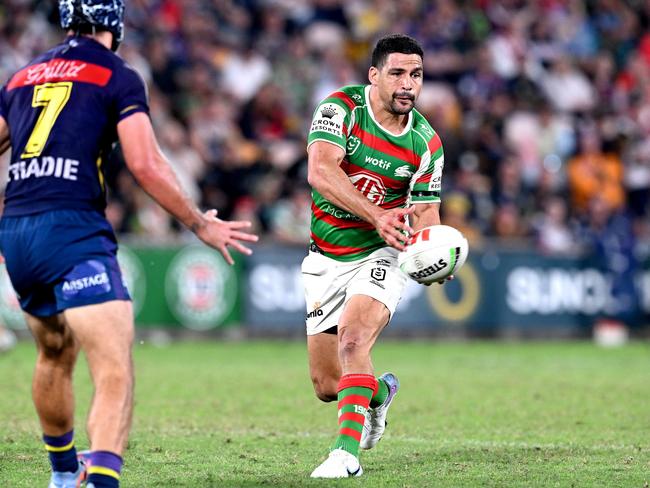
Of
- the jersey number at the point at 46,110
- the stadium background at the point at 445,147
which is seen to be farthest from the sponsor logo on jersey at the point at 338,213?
the stadium background at the point at 445,147

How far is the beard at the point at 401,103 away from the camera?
25.7 ft

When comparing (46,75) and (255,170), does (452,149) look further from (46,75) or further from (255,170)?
(46,75)

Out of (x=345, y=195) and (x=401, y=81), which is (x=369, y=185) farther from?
(x=401, y=81)

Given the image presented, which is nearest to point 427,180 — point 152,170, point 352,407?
point 352,407

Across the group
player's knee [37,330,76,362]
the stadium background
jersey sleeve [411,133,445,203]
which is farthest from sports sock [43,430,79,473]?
the stadium background

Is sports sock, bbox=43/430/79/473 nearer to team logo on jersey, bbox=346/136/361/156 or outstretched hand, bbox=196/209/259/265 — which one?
outstretched hand, bbox=196/209/259/265

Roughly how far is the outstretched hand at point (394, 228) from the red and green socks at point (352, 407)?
851mm

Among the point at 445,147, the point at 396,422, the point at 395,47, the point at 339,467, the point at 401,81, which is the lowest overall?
the point at 339,467

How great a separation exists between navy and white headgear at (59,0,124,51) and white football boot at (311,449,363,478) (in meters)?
2.76

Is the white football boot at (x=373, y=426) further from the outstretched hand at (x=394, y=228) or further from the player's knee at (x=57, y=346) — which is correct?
the player's knee at (x=57, y=346)

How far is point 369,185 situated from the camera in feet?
26.3

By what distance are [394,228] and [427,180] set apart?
2.57ft

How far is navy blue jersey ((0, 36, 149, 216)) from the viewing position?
579 cm

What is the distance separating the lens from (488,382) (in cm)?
1330
